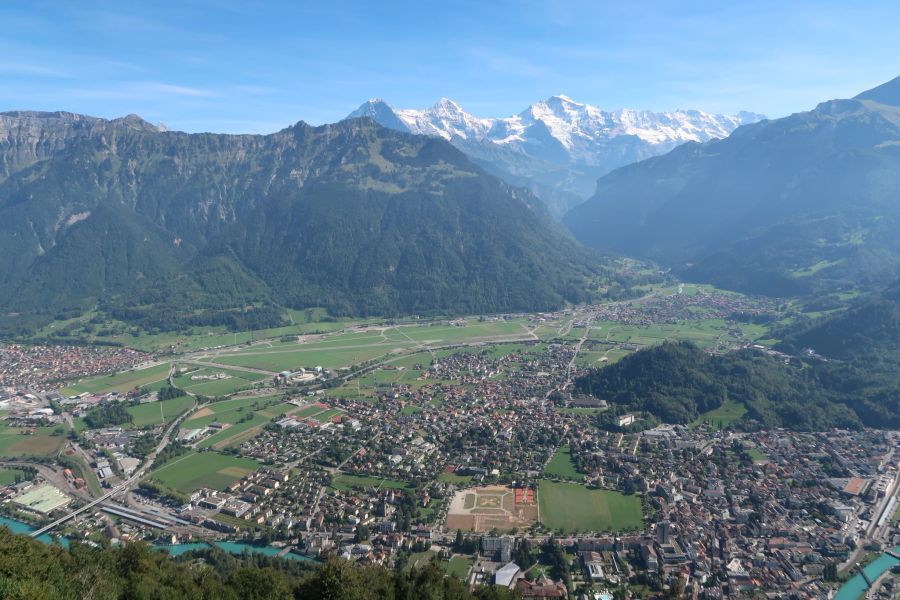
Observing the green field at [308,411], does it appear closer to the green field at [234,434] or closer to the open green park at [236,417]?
the open green park at [236,417]

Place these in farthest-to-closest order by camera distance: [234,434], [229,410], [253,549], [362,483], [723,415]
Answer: [229,410] → [723,415] → [234,434] → [362,483] → [253,549]

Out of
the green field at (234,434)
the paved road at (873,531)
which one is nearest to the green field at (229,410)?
the green field at (234,434)

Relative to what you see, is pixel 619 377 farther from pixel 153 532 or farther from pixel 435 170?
pixel 435 170

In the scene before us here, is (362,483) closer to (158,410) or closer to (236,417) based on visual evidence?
(236,417)

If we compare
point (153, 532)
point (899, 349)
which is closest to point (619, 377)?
point (899, 349)

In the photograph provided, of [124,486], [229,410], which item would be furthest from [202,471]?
[229,410]

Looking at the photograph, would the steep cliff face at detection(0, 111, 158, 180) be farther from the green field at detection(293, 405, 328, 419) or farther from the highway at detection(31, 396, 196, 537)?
the green field at detection(293, 405, 328, 419)

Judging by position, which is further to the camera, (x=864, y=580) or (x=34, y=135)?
(x=34, y=135)
